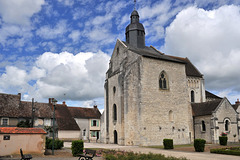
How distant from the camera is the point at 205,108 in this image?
28.4m

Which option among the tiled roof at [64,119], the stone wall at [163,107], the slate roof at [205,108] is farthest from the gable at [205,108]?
the tiled roof at [64,119]

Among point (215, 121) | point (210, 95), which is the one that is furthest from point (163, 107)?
point (210, 95)

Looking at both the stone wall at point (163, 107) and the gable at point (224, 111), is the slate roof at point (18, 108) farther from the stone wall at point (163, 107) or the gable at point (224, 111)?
the gable at point (224, 111)

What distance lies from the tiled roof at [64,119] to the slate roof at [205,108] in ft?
60.6

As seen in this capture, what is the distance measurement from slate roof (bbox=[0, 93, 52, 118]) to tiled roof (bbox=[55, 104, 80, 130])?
1.76m

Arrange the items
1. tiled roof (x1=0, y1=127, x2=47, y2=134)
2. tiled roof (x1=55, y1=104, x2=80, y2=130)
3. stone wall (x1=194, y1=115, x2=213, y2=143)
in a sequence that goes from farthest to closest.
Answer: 1. tiled roof (x1=55, y1=104, x2=80, y2=130)
2. stone wall (x1=194, y1=115, x2=213, y2=143)
3. tiled roof (x1=0, y1=127, x2=47, y2=134)

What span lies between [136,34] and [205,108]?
13462 mm

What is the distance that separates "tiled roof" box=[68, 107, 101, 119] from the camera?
40812 millimetres

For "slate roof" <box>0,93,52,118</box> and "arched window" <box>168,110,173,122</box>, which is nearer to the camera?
"arched window" <box>168,110,173,122</box>

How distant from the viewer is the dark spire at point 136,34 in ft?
99.3

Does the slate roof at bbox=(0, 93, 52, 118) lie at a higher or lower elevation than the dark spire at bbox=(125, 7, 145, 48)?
lower

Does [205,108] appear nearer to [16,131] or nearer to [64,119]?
[64,119]

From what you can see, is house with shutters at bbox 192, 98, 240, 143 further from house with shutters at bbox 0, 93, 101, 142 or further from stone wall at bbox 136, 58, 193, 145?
house with shutters at bbox 0, 93, 101, 142

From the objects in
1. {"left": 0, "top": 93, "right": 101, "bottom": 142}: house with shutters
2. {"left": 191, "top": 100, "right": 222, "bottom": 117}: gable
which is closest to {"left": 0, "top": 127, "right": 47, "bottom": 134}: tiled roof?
{"left": 0, "top": 93, "right": 101, "bottom": 142}: house with shutters
